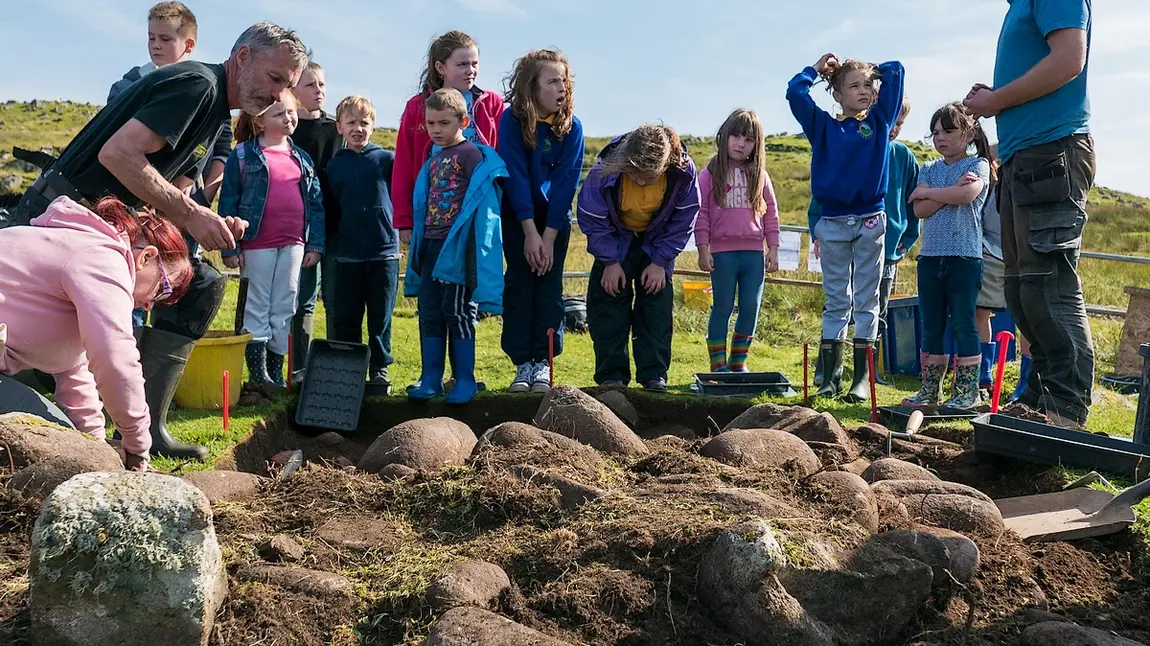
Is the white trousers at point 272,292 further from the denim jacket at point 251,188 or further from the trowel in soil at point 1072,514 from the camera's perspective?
the trowel in soil at point 1072,514

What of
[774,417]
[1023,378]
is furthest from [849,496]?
[1023,378]

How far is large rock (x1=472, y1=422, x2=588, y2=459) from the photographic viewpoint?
398cm

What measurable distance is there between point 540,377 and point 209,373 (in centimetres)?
201

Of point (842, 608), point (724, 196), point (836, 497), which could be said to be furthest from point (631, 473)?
point (724, 196)

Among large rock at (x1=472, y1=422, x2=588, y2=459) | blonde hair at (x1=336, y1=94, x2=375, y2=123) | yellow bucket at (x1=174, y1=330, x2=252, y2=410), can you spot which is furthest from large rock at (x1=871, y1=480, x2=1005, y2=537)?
blonde hair at (x1=336, y1=94, x2=375, y2=123)

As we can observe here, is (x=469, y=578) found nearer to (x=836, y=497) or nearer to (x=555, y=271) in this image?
(x=836, y=497)

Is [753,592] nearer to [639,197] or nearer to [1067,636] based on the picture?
[1067,636]

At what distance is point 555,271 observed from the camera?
21.4 feet

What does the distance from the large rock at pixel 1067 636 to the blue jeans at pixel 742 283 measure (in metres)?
4.20

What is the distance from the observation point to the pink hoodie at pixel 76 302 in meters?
3.26

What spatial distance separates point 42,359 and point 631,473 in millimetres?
2169

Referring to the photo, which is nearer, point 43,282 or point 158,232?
point 43,282

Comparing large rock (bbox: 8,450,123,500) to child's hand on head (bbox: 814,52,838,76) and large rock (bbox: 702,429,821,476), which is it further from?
child's hand on head (bbox: 814,52,838,76)

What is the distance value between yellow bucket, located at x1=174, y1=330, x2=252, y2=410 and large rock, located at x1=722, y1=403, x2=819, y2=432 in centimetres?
273
